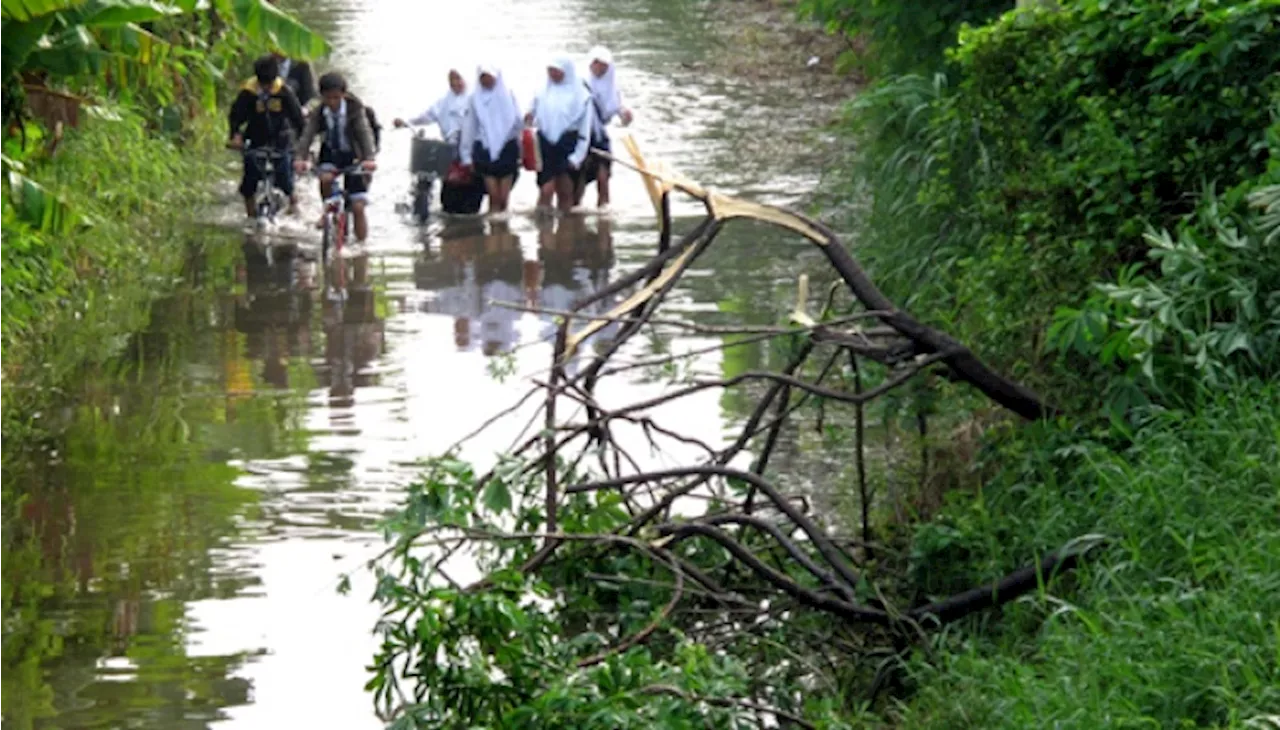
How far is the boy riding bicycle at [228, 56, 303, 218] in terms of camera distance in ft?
67.9

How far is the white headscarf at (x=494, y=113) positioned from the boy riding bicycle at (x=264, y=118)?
5.89 ft

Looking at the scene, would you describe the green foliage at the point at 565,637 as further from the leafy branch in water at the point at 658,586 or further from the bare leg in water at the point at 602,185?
the bare leg in water at the point at 602,185

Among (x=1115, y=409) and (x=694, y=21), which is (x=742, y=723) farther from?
(x=694, y=21)

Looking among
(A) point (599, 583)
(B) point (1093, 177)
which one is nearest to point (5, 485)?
(A) point (599, 583)

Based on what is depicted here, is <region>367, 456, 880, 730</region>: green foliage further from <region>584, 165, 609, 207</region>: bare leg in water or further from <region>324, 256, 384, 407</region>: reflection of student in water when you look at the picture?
<region>584, 165, 609, 207</region>: bare leg in water

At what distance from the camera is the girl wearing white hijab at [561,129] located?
22000mm

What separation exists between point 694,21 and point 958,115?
25.7m

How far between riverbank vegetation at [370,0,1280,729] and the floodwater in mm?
752

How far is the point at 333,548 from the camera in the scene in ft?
38.2

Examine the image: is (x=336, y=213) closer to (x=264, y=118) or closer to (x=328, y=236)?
(x=328, y=236)

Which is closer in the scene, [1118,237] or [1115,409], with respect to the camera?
[1115,409]

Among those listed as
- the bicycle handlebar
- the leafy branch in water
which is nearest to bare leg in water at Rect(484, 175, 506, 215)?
the bicycle handlebar

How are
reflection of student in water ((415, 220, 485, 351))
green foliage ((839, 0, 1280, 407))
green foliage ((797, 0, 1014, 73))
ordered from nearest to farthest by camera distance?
green foliage ((839, 0, 1280, 407)), green foliage ((797, 0, 1014, 73)), reflection of student in water ((415, 220, 485, 351))

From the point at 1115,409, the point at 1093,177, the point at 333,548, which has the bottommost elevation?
the point at 333,548
